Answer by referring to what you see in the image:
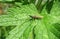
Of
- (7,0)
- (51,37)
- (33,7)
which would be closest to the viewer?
(51,37)

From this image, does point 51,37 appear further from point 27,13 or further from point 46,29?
point 27,13

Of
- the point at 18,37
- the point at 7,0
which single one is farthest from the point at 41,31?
the point at 7,0

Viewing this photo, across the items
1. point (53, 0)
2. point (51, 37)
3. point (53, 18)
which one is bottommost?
point (51, 37)

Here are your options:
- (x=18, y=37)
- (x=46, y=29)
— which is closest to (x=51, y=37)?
(x=46, y=29)

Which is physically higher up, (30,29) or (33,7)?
(33,7)

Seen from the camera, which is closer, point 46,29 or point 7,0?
point 46,29

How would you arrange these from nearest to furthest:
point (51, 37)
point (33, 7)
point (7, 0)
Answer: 1. point (51, 37)
2. point (33, 7)
3. point (7, 0)
